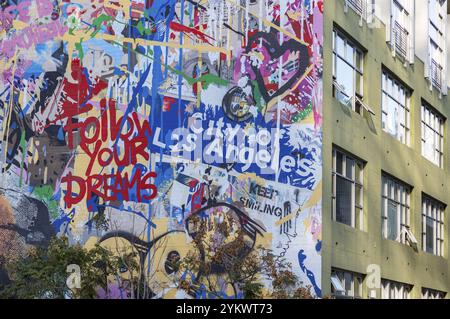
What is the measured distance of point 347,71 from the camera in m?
44.4

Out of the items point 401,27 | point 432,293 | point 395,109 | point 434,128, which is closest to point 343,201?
point 395,109

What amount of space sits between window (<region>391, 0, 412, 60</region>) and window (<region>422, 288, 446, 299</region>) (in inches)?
509

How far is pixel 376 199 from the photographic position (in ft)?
152

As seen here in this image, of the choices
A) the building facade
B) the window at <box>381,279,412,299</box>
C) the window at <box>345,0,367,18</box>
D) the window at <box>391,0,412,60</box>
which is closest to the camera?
the building facade

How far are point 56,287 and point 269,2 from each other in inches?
574

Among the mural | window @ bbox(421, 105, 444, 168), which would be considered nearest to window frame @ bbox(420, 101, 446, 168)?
window @ bbox(421, 105, 444, 168)

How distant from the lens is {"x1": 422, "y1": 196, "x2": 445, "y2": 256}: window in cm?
5522

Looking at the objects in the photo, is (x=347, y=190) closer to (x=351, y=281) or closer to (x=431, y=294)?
(x=351, y=281)

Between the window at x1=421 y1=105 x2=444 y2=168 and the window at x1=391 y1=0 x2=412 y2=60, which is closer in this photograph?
the window at x1=391 y1=0 x2=412 y2=60

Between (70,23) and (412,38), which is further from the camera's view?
(412,38)

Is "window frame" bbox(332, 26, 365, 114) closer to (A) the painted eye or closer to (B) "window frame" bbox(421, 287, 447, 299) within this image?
(A) the painted eye

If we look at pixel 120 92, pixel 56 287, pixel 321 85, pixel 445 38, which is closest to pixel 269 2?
pixel 321 85
